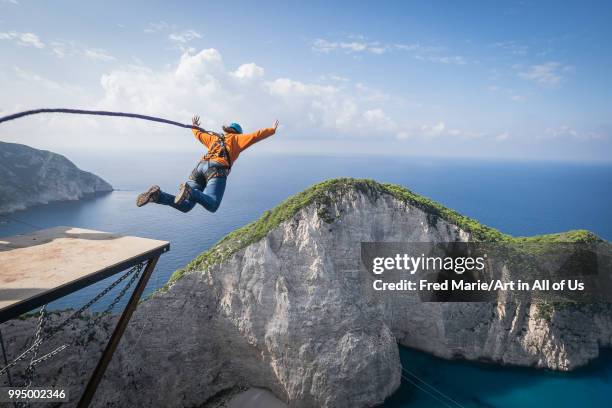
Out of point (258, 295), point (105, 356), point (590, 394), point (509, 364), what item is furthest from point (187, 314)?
point (590, 394)

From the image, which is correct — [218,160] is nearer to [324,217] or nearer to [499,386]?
[324,217]

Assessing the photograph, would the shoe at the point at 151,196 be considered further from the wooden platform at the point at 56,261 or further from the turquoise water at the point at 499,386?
the turquoise water at the point at 499,386

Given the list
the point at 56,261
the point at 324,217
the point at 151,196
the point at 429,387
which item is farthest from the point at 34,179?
the point at 429,387

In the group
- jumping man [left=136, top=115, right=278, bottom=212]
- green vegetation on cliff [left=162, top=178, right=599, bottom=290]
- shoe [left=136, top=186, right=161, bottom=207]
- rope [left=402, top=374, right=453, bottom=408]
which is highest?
jumping man [left=136, top=115, right=278, bottom=212]

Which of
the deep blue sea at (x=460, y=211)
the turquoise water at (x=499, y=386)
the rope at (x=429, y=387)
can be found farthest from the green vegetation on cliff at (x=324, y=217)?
the rope at (x=429, y=387)

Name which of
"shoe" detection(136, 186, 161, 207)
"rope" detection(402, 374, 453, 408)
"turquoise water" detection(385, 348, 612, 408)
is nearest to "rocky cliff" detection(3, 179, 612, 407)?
"turquoise water" detection(385, 348, 612, 408)

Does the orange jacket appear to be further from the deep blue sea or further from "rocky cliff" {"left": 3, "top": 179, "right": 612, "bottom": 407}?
the deep blue sea
